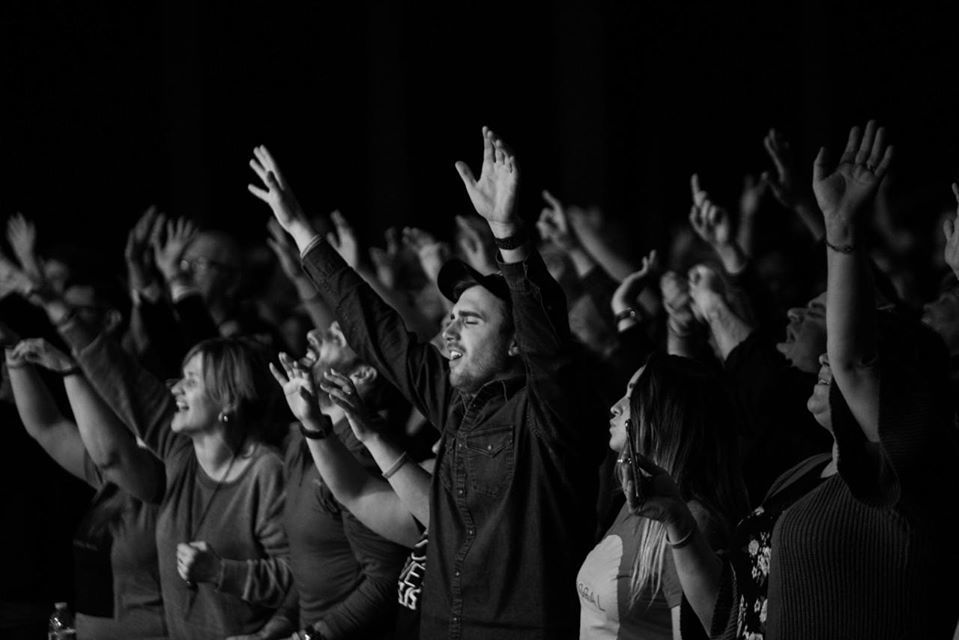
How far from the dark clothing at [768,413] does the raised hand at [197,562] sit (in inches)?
55.6

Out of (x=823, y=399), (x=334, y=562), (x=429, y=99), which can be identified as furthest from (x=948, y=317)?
(x=429, y=99)

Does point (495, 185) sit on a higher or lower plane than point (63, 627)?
higher

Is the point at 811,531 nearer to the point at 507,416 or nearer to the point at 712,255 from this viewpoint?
the point at 507,416

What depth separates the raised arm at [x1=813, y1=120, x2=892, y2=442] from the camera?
7.74 ft

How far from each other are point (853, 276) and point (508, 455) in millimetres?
1038

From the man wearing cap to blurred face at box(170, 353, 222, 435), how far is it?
3.26 ft

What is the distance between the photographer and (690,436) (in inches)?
116

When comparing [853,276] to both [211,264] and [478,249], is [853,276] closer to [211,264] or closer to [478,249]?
[478,249]

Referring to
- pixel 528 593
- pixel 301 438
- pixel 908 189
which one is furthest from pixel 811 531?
pixel 908 189

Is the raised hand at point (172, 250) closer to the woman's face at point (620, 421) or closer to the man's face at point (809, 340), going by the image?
the man's face at point (809, 340)

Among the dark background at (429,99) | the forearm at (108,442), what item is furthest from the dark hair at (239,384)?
the dark background at (429,99)

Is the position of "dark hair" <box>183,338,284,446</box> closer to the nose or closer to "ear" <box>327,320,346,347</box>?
"ear" <box>327,320,346,347</box>

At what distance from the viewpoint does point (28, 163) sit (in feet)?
32.7

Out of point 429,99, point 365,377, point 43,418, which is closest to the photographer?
point 365,377
